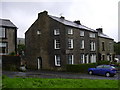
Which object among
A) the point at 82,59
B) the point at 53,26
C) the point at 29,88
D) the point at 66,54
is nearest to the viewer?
the point at 29,88

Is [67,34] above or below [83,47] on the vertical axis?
above

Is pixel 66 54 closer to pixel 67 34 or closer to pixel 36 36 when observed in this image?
pixel 67 34

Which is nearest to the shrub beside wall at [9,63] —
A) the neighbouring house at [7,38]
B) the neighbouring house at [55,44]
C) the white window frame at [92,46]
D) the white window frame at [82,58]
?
the neighbouring house at [7,38]

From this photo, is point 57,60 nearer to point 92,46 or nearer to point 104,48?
point 92,46

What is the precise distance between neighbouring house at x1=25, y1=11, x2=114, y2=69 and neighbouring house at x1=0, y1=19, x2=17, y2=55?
3.54 m

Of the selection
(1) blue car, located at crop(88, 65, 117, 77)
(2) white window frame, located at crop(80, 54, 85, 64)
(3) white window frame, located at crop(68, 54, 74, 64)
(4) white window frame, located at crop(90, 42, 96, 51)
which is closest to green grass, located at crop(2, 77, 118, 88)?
(1) blue car, located at crop(88, 65, 117, 77)

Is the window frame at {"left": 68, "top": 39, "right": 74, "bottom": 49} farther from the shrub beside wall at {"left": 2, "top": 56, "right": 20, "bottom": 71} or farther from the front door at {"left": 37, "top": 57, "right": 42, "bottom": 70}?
the shrub beside wall at {"left": 2, "top": 56, "right": 20, "bottom": 71}

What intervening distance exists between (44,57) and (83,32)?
10.5m

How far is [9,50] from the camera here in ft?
119

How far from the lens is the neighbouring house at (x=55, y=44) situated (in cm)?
3300

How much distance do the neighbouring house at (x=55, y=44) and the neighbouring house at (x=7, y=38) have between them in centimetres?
354

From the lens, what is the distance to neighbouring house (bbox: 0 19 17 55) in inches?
1377

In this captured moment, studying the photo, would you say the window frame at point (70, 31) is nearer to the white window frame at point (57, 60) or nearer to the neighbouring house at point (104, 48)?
the white window frame at point (57, 60)

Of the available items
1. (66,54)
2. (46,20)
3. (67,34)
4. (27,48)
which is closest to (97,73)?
(66,54)
